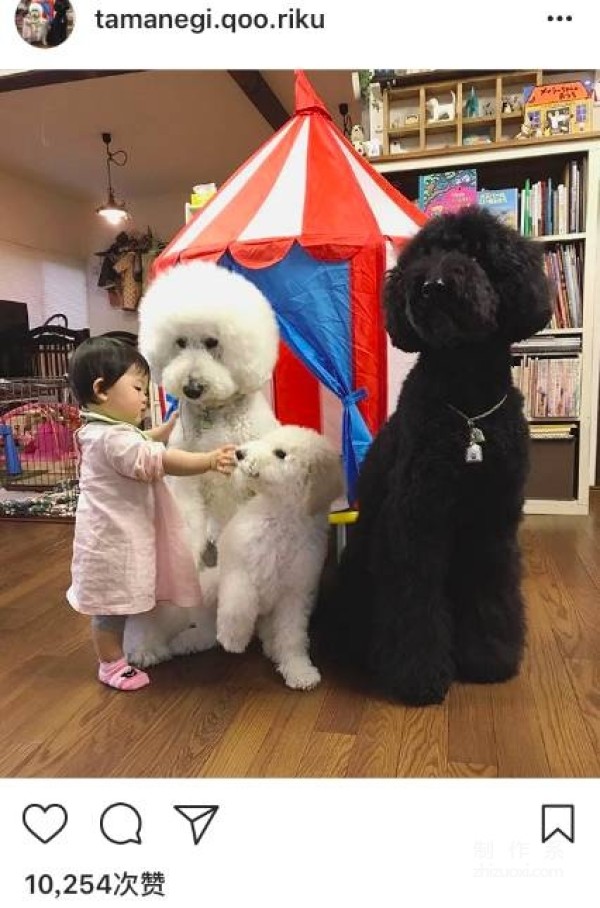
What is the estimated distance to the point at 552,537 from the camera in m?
2.38

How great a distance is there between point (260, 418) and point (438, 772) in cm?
82

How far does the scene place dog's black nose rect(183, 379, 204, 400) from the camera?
1361mm

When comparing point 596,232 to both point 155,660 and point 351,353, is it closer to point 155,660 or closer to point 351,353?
point 351,353

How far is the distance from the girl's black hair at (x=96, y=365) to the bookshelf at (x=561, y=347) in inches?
72.8

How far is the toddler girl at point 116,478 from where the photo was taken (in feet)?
4.15

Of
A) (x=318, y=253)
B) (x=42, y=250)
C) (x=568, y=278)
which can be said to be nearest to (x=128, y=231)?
(x=42, y=250)

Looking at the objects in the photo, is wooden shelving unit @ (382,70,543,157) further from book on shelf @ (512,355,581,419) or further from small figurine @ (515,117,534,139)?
book on shelf @ (512,355,581,419)

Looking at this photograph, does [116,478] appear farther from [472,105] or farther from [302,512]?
[472,105]

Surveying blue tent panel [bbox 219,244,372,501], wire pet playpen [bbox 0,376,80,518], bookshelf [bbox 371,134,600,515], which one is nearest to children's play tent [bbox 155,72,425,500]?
blue tent panel [bbox 219,244,372,501]

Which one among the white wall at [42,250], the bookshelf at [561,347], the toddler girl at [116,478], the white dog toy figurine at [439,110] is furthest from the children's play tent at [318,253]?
the white wall at [42,250]

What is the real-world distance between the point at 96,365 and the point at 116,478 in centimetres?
24

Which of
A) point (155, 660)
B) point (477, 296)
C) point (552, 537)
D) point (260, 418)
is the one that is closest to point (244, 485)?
point (260, 418)

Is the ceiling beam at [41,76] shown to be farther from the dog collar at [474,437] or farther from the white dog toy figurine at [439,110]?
the white dog toy figurine at [439,110]
